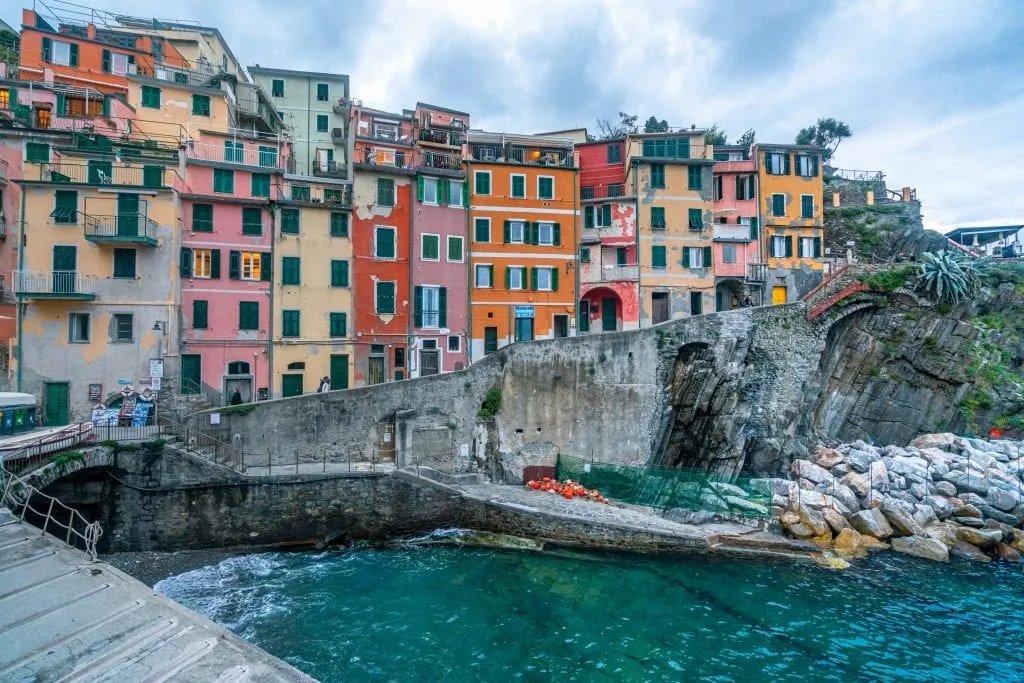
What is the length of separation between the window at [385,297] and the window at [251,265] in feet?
18.7

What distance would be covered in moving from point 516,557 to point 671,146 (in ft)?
86.9

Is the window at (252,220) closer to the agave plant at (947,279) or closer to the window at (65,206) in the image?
the window at (65,206)

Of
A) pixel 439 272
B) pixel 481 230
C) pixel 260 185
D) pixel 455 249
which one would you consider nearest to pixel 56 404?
pixel 260 185

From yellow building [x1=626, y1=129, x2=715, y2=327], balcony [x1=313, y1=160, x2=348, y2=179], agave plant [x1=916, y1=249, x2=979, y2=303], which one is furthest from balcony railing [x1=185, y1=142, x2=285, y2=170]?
agave plant [x1=916, y1=249, x2=979, y2=303]

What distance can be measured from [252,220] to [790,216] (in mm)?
32264

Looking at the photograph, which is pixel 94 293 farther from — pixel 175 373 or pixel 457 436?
pixel 457 436

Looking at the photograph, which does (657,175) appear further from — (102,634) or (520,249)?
(102,634)

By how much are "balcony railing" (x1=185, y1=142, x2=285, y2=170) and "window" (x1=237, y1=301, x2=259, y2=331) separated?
7.05 metres

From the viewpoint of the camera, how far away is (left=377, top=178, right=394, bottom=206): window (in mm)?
27266

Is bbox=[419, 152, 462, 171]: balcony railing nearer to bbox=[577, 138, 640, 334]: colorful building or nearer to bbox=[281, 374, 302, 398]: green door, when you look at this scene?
bbox=[577, 138, 640, 334]: colorful building

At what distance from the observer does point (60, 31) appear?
109 feet

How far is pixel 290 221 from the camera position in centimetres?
2562

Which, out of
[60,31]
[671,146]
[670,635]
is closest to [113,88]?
[60,31]

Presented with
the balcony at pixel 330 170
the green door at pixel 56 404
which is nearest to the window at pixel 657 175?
the balcony at pixel 330 170
